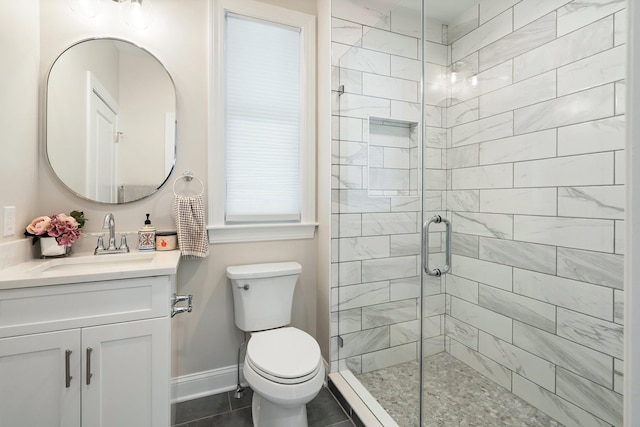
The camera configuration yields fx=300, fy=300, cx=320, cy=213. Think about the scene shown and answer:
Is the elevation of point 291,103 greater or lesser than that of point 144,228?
greater

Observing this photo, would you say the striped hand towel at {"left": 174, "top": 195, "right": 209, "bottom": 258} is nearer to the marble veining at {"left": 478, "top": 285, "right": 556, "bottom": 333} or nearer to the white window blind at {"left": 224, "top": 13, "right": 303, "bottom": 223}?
the white window blind at {"left": 224, "top": 13, "right": 303, "bottom": 223}

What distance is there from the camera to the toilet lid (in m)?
1.25

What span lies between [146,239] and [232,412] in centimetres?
105

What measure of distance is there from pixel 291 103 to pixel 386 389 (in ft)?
5.96

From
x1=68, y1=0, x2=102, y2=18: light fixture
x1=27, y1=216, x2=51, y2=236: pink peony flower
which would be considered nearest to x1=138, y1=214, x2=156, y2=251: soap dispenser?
x1=27, y1=216, x2=51, y2=236: pink peony flower

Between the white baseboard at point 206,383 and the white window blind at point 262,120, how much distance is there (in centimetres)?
93

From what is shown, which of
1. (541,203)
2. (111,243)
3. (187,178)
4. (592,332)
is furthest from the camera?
(187,178)

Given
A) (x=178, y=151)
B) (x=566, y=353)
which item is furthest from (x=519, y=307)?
(x=178, y=151)

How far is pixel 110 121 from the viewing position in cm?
161

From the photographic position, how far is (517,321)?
1.45 meters

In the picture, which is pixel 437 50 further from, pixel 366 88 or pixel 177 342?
pixel 177 342

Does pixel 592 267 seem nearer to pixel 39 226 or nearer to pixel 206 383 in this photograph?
pixel 206 383

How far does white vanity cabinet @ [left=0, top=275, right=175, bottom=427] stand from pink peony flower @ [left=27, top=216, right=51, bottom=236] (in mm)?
435

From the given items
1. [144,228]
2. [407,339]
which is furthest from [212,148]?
[407,339]
